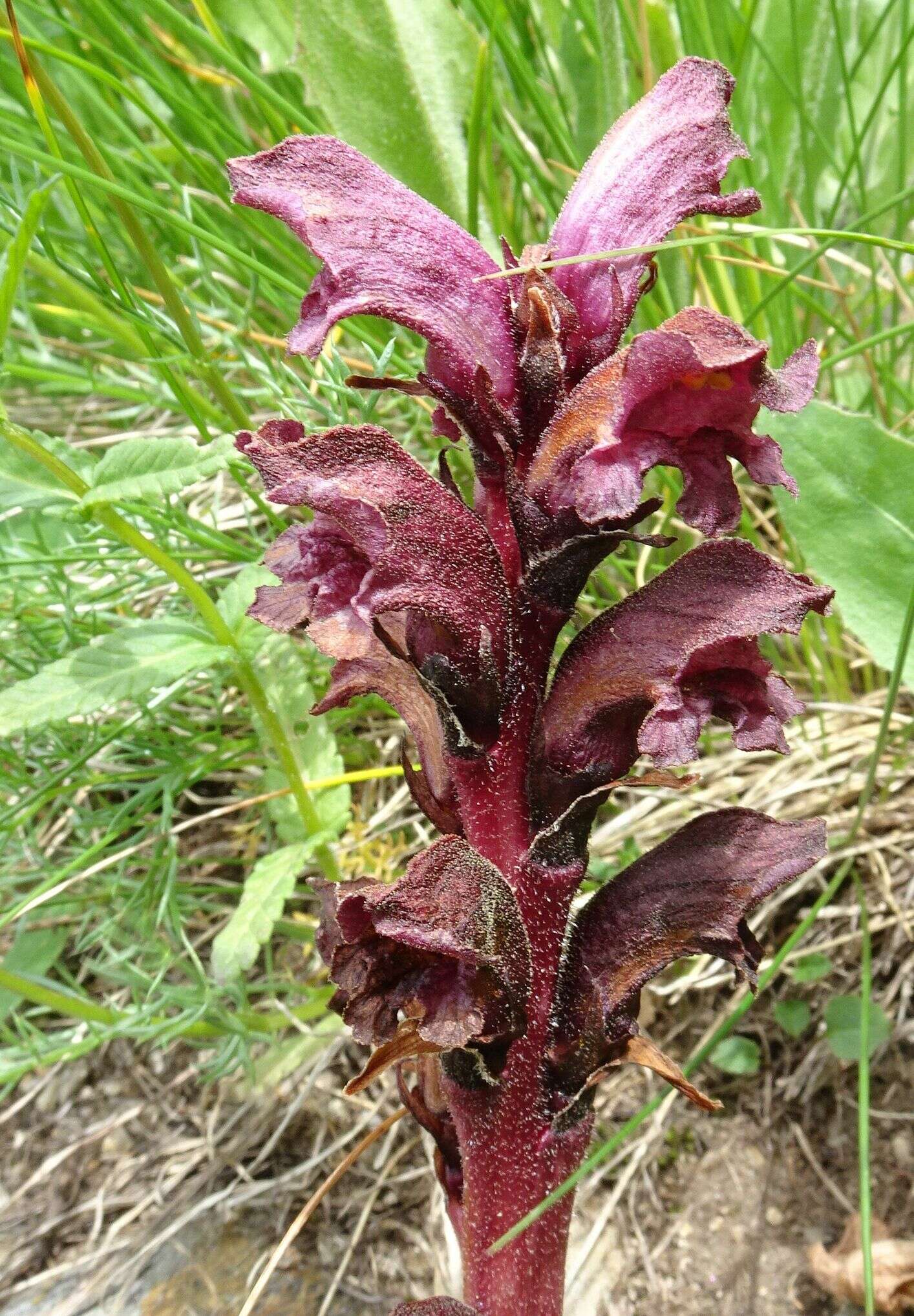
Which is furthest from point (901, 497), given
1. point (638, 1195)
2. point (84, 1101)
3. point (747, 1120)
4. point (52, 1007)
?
point (84, 1101)

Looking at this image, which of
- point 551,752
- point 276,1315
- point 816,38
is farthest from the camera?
point 816,38

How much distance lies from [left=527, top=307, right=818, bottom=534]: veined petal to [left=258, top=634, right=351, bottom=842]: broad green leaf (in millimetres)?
773

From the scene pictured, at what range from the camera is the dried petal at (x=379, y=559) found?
979 mm

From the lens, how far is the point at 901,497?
158cm

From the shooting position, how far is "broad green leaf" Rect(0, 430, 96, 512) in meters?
1.38

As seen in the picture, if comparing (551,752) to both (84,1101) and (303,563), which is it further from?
(84,1101)

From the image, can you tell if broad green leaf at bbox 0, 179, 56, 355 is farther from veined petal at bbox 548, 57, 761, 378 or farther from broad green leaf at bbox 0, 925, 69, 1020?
broad green leaf at bbox 0, 925, 69, 1020

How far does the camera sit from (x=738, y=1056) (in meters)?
1.78

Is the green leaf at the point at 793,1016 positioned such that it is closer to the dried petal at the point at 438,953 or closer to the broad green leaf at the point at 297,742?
the broad green leaf at the point at 297,742

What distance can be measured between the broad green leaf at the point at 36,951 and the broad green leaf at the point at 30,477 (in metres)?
0.75

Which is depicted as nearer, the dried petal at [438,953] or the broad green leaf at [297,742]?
the dried petal at [438,953]

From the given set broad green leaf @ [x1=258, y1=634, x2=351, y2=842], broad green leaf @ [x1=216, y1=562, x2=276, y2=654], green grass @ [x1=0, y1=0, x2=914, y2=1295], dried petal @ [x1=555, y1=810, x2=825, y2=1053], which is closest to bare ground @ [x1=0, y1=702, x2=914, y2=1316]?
green grass @ [x1=0, y1=0, x2=914, y2=1295]

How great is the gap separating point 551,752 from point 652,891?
19 centimetres

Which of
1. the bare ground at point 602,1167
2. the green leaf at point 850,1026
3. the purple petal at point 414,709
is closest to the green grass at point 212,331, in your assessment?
the bare ground at point 602,1167
